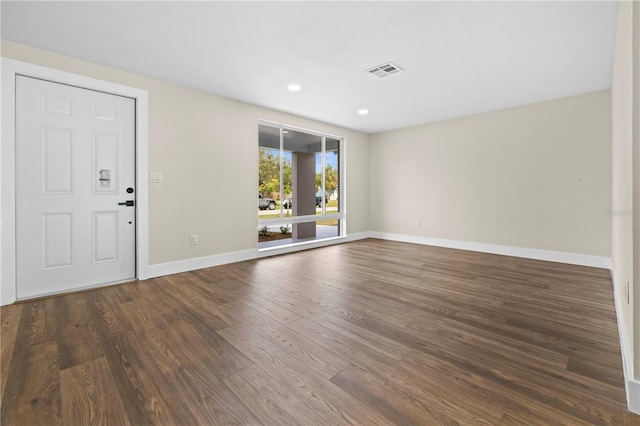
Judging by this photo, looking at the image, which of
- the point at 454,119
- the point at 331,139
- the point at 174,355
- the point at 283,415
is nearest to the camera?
the point at 283,415

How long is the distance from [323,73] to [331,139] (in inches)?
112

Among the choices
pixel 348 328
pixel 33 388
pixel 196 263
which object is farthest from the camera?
pixel 196 263

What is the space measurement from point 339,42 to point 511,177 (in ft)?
12.5

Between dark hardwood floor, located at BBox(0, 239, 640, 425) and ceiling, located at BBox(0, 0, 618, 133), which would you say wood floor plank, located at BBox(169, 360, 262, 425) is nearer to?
dark hardwood floor, located at BBox(0, 239, 640, 425)

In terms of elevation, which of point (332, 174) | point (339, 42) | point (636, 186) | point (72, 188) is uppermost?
point (339, 42)

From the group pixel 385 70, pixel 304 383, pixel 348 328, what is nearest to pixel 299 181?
pixel 385 70

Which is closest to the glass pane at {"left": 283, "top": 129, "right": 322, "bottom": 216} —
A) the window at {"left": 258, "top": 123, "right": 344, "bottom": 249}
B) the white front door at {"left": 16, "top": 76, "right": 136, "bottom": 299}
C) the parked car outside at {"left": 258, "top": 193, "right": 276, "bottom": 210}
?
the window at {"left": 258, "top": 123, "right": 344, "bottom": 249}

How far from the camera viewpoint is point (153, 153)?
354 centimetres

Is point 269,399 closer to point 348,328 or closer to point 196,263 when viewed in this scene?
point 348,328

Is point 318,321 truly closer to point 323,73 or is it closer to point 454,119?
point 323,73

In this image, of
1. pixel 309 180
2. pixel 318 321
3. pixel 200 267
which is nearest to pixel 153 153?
pixel 200 267

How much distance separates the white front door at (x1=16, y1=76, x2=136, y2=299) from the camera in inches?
110

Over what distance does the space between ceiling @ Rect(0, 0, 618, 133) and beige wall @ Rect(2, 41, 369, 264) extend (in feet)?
0.65

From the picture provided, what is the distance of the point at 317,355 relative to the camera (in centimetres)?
179
